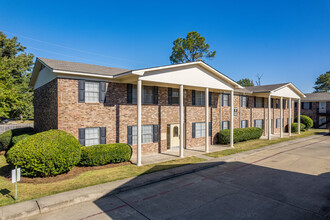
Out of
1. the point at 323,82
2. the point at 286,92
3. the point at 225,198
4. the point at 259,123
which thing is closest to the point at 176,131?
the point at 225,198

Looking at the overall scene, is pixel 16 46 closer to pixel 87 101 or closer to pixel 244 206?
pixel 87 101

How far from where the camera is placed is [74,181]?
30.1 ft

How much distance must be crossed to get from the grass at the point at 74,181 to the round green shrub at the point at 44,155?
0.67 metres

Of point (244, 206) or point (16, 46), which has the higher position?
point (16, 46)

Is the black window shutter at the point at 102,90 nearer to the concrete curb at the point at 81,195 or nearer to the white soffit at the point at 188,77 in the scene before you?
the white soffit at the point at 188,77

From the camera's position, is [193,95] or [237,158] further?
[193,95]

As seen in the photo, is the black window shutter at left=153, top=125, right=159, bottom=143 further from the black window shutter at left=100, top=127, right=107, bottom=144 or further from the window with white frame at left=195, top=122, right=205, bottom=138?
the window with white frame at left=195, top=122, right=205, bottom=138

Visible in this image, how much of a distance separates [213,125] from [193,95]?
13.2 feet

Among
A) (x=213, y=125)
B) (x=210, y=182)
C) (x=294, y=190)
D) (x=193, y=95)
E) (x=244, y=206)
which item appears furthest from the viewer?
(x=213, y=125)

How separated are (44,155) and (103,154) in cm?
319

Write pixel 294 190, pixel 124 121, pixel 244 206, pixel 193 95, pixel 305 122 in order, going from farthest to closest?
pixel 305 122 < pixel 193 95 < pixel 124 121 < pixel 294 190 < pixel 244 206

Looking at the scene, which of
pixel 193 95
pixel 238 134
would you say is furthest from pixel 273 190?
pixel 238 134

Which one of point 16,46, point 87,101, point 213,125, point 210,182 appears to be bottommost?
point 210,182

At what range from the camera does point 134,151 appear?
14.3 metres
